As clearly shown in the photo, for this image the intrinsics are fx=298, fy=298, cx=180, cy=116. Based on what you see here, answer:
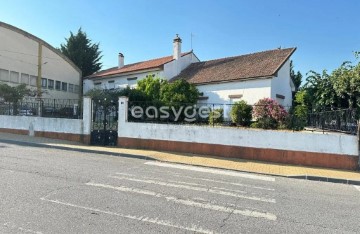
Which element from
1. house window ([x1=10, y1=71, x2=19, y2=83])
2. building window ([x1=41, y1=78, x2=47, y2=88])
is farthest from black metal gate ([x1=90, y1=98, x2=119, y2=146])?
building window ([x1=41, y1=78, x2=47, y2=88])

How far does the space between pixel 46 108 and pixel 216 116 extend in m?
9.63

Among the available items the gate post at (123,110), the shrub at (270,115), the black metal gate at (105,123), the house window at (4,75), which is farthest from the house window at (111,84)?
the shrub at (270,115)

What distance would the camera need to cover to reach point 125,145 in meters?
14.4

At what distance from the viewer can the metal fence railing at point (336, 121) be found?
11.9 m

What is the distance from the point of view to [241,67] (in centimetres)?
2570

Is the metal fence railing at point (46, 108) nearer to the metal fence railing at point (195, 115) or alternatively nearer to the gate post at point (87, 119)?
the gate post at point (87, 119)

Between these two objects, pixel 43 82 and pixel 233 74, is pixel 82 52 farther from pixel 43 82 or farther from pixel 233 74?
pixel 233 74

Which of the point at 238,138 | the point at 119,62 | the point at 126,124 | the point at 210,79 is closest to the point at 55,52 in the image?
the point at 119,62

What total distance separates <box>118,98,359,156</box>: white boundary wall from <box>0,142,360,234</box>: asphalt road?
253cm

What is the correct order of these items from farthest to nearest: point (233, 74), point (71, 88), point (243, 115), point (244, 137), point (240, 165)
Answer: point (71, 88), point (233, 74), point (243, 115), point (244, 137), point (240, 165)

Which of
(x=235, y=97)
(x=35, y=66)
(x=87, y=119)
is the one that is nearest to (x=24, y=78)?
(x=35, y=66)

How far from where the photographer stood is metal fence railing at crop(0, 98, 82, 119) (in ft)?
52.3

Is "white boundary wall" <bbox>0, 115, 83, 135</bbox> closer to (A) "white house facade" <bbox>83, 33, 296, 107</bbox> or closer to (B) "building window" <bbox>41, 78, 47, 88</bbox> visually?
(A) "white house facade" <bbox>83, 33, 296, 107</bbox>

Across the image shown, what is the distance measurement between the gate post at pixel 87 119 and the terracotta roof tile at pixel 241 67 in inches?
505
